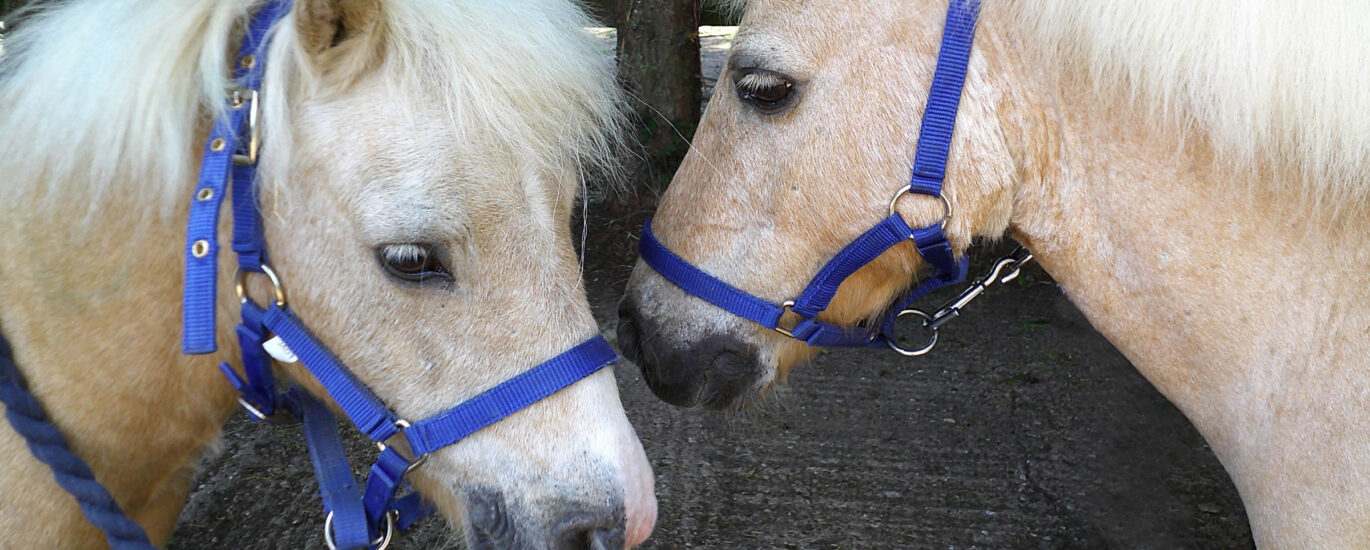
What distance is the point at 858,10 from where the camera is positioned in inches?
65.2

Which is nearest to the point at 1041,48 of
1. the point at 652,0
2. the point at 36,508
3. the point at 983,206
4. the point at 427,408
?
the point at 983,206

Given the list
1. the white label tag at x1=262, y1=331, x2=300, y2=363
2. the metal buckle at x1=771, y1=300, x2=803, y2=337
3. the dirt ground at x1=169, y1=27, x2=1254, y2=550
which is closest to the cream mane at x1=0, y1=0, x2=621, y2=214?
the white label tag at x1=262, y1=331, x2=300, y2=363

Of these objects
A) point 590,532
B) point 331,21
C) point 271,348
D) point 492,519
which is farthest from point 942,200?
point 271,348

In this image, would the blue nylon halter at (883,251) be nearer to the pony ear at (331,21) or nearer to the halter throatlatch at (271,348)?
the halter throatlatch at (271,348)

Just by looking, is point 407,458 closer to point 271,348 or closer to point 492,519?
point 492,519

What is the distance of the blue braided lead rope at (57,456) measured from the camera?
4.39ft

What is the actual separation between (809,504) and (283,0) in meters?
2.40

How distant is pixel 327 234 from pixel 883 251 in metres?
1.01

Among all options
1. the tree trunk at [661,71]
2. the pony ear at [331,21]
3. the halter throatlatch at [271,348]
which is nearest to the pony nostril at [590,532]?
the halter throatlatch at [271,348]

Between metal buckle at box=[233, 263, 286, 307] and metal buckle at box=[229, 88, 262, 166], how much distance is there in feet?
0.55

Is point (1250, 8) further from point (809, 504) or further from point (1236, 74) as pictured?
point (809, 504)

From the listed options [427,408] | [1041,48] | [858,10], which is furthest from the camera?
[858,10]

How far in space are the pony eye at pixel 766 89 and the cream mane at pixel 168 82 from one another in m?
0.43

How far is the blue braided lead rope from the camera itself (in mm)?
1338
